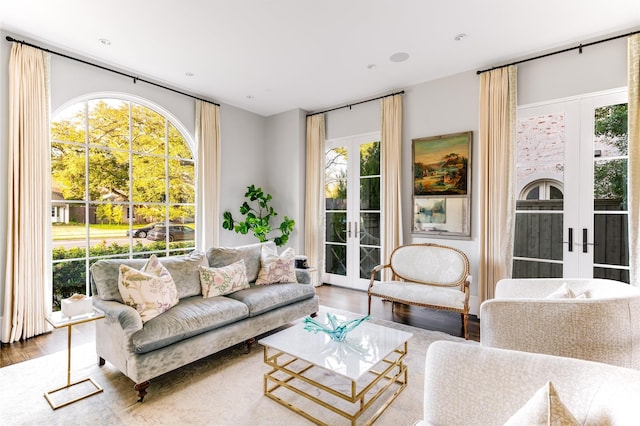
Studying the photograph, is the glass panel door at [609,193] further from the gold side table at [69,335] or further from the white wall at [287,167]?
the gold side table at [69,335]

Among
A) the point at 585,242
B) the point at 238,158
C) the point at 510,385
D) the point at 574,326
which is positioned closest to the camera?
the point at 510,385

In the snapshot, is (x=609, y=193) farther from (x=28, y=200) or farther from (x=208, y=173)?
(x=28, y=200)

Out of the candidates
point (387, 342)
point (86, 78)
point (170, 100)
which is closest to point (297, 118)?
point (170, 100)

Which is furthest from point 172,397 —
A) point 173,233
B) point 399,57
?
point 399,57

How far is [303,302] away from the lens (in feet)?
11.7

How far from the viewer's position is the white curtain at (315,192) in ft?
18.4

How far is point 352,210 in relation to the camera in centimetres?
537

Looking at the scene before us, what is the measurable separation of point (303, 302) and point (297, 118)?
3.45 m

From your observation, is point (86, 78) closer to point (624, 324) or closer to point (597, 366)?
point (597, 366)

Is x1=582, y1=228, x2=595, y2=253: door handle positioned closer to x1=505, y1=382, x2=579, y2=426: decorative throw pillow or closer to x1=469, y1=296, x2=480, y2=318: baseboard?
x1=469, y1=296, x2=480, y2=318: baseboard

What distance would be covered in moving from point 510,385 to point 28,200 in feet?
14.3

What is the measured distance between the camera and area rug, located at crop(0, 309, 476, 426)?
6.57 ft

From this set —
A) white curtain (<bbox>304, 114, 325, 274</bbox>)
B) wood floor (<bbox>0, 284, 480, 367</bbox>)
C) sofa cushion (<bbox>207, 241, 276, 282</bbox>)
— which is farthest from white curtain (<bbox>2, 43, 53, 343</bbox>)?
white curtain (<bbox>304, 114, 325, 274</bbox>)

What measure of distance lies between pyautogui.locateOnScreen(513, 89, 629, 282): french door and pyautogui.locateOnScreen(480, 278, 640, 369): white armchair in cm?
170
